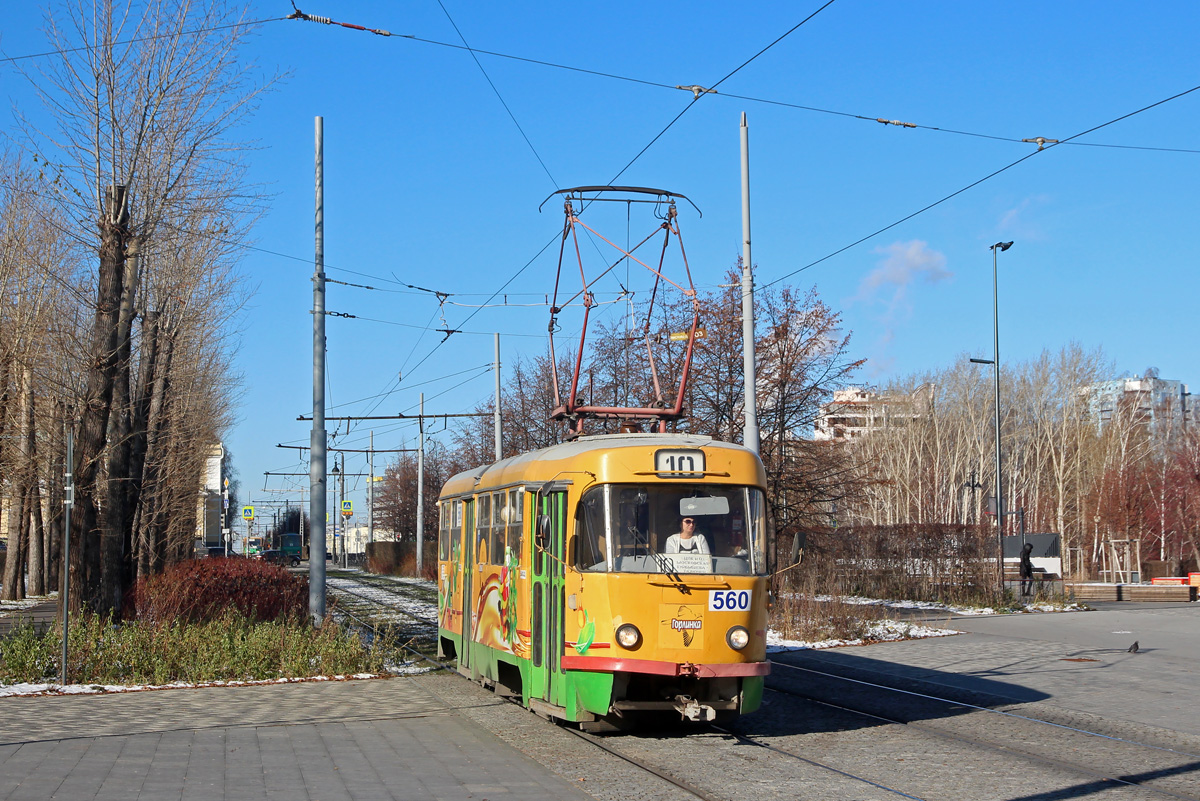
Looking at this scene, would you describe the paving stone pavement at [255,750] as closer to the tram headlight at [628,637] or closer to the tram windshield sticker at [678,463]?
the tram headlight at [628,637]

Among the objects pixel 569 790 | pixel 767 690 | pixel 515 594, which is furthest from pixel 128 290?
pixel 569 790

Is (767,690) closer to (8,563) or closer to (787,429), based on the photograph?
(787,429)

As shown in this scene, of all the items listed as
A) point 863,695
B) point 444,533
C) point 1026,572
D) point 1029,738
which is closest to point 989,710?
point 863,695

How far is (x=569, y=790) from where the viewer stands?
8.77 meters

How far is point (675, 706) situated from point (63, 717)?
20.9 ft

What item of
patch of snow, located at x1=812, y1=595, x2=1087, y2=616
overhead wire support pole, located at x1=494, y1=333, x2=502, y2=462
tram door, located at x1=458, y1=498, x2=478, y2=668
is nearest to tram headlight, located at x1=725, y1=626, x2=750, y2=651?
tram door, located at x1=458, y1=498, x2=478, y2=668

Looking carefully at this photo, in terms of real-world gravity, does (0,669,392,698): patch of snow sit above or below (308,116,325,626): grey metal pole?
below

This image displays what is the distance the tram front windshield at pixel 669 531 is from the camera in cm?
1072

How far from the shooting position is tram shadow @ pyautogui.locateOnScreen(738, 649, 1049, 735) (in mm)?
12320

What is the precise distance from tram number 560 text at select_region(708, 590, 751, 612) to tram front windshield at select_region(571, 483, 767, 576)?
0.63 feet

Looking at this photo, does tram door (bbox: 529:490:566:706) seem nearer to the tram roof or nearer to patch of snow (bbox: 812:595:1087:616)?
the tram roof

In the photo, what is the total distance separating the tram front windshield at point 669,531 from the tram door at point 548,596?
1.12 ft

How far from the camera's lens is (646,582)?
414 inches

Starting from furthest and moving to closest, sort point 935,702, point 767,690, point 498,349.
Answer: point 498,349 < point 767,690 < point 935,702
